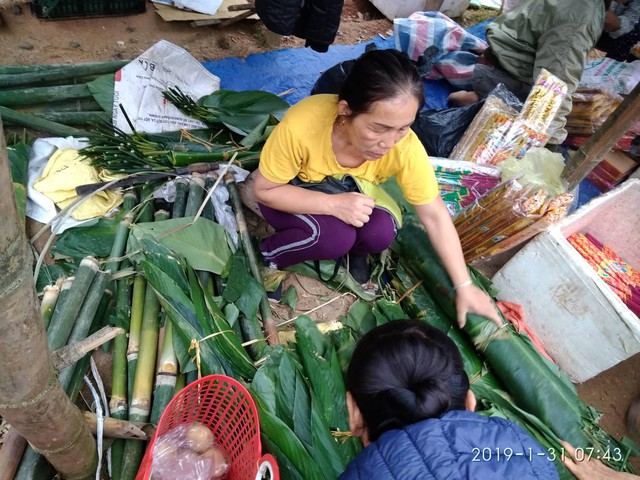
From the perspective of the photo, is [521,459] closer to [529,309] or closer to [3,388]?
[3,388]

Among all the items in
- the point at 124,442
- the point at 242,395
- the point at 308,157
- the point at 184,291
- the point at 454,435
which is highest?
the point at 454,435

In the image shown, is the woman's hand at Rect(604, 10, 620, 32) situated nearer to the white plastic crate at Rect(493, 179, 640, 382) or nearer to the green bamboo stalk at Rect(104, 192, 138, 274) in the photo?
the white plastic crate at Rect(493, 179, 640, 382)

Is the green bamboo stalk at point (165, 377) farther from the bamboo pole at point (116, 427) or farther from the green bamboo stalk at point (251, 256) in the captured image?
the green bamboo stalk at point (251, 256)

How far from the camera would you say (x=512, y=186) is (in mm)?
2551

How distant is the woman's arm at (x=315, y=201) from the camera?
82.2 inches

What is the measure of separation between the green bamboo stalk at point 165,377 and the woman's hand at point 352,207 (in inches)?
33.4

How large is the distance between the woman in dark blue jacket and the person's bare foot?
2.88 metres

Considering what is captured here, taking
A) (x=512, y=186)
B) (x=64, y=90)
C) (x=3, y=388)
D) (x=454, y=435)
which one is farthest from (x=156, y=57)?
(x=454, y=435)

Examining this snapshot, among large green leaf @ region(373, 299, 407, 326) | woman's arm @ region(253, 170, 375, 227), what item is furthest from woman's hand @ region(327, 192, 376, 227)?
large green leaf @ region(373, 299, 407, 326)

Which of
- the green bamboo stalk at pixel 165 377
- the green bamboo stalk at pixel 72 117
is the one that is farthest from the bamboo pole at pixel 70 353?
the green bamboo stalk at pixel 72 117

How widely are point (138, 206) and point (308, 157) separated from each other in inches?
37.7

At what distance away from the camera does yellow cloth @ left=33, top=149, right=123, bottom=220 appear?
8.20 ft

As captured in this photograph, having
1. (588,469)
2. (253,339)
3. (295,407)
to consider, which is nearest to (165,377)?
(253,339)

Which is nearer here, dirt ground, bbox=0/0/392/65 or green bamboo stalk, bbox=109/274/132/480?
green bamboo stalk, bbox=109/274/132/480
